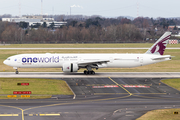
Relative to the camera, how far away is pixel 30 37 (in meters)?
176

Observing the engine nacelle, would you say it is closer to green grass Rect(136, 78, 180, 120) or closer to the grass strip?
the grass strip

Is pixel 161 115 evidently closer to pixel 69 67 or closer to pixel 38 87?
pixel 38 87

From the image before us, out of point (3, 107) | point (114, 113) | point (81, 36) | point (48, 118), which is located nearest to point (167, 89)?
point (114, 113)

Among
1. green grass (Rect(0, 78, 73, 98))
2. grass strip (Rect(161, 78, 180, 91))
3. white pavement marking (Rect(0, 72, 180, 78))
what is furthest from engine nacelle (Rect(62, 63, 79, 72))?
grass strip (Rect(161, 78, 180, 91))

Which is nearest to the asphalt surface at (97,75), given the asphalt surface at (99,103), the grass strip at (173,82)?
the grass strip at (173,82)

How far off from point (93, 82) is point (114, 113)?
17.3m

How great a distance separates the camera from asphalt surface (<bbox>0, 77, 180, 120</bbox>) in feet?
90.3

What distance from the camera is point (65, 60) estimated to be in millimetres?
53219

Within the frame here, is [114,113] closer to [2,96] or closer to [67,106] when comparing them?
[67,106]

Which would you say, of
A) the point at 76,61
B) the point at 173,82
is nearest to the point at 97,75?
the point at 76,61

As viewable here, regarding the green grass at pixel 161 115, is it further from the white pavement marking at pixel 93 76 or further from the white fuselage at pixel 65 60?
the white fuselage at pixel 65 60

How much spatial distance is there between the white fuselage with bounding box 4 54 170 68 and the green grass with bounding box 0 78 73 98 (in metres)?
6.78

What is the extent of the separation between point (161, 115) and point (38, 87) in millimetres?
20166

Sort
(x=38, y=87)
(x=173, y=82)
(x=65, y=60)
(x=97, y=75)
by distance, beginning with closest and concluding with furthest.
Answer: (x=38, y=87), (x=173, y=82), (x=97, y=75), (x=65, y=60)
